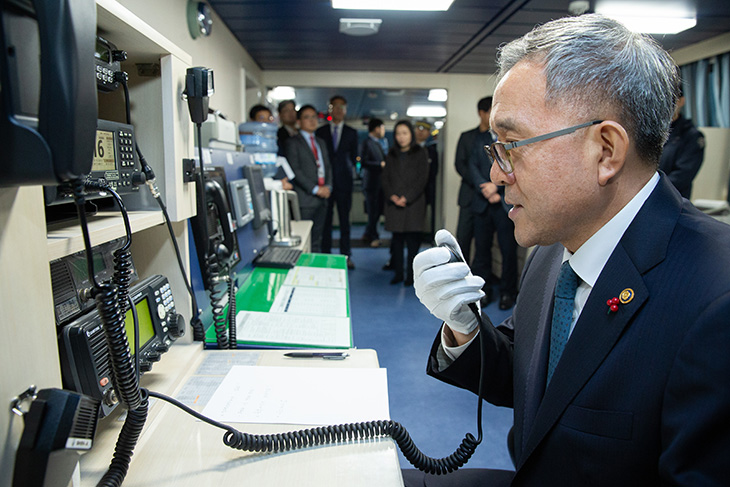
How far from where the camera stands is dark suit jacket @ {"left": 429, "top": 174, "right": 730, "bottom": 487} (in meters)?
0.60

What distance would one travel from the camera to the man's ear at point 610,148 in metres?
0.75

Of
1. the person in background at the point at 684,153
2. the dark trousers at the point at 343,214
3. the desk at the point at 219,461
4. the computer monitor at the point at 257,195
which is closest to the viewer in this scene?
the desk at the point at 219,461

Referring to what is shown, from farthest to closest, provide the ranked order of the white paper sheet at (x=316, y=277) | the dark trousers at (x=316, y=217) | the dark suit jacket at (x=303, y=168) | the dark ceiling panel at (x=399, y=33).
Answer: the dark trousers at (x=316, y=217) < the dark suit jacket at (x=303, y=168) < the dark ceiling panel at (x=399, y=33) < the white paper sheet at (x=316, y=277)

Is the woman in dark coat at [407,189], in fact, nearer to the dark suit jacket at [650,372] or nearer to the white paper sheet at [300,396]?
the white paper sheet at [300,396]

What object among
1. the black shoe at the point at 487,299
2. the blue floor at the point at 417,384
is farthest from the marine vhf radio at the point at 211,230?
the black shoe at the point at 487,299

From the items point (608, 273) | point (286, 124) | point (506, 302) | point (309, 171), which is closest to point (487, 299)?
point (506, 302)

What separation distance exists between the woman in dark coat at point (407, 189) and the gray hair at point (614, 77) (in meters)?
3.66

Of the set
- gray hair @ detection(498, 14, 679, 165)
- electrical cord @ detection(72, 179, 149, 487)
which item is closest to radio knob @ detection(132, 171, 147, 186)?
electrical cord @ detection(72, 179, 149, 487)

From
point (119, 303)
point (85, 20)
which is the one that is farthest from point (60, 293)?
point (85, 20)

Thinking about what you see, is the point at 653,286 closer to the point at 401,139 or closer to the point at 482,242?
the point at 482,242

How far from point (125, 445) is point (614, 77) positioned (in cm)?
96

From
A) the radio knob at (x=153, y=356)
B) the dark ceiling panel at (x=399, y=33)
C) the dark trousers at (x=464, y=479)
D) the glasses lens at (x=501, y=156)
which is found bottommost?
the dark trousers at (x=464, y=479)

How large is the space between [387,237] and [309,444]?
6.83 meters

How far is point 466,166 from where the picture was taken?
4.42 metres
